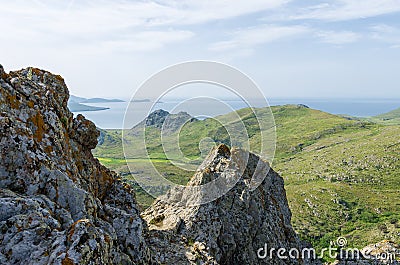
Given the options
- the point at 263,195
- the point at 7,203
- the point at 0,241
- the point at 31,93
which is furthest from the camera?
the point at 263,195

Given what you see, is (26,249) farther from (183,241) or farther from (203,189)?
(203,189)

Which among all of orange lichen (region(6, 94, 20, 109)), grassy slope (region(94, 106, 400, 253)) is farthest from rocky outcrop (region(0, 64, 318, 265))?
grassy slope (region(94, 106, 400, 253))

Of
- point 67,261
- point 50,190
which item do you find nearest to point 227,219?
point 50,190

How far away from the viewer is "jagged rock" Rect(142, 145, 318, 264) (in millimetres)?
19266

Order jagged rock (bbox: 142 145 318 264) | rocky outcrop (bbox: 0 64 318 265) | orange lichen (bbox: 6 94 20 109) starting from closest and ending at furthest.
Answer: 1. rocky outcrop (bbox: 0 64 318 265)
2. orange lichen (bbox: 6 94 20 109)
3. jagged rock (bbox: 142 145 318 264)

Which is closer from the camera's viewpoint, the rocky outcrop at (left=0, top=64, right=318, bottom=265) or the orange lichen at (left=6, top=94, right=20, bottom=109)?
the rocky outcrop at (left=0, top=64, right=318, bottom=265)

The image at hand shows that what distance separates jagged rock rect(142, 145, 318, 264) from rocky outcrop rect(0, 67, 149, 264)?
481cm

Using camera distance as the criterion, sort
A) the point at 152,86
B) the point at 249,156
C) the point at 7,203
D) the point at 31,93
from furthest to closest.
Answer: the point at 249,156 < the point at 152,86 < the point at 31,93 < the point at 7,203

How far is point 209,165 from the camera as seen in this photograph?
24.5m

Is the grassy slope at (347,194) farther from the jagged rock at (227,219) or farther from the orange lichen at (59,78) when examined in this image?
the orange lichen at (59,78)

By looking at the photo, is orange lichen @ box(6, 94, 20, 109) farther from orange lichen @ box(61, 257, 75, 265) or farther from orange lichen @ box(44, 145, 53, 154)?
orange lichen @ box(61, 257, 75, 265)

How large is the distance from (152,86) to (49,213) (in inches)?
406

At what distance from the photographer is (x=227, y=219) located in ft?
71.2

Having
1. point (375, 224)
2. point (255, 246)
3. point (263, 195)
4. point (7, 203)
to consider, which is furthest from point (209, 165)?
point (375, 224)
